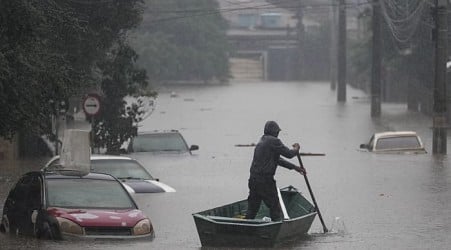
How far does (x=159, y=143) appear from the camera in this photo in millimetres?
33031

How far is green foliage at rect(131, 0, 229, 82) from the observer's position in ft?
342

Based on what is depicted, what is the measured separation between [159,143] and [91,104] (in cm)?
239

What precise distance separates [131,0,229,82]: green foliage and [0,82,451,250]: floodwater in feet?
144

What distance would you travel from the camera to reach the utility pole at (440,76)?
3284 cm

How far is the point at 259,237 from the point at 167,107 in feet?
193

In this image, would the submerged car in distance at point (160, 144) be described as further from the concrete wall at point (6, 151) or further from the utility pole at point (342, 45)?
the utility pole at point (342, 45)

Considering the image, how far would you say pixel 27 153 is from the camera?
121 feet

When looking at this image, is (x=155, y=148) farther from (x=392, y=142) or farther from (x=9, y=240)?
(x=9, y=240)

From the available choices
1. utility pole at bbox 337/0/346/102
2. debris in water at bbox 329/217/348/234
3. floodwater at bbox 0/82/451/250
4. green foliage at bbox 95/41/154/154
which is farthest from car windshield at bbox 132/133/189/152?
utility pole at bbox 337/0/346/102

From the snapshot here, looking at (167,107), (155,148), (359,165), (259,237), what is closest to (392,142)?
(359,165)

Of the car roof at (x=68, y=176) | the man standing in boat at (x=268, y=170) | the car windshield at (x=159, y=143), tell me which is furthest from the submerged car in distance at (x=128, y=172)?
the car windshield at (x=159, y=143)

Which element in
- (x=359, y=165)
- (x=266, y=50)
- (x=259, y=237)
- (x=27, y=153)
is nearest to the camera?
(x=259, y=237)

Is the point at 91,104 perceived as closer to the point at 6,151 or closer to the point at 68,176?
the point at 6,151

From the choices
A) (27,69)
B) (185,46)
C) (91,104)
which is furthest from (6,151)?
(185,46)
